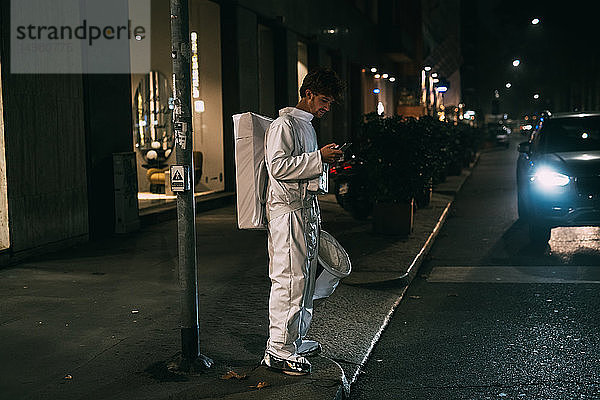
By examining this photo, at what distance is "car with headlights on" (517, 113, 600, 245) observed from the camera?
447 inches

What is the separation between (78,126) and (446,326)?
21.1ft

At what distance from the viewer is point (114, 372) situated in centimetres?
577

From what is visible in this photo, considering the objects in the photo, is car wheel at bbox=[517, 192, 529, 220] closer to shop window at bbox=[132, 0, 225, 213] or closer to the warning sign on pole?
shop window at bbox=[132, 0, 225, 213]

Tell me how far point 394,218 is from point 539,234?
2.07 metres

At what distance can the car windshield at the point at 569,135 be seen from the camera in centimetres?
1277

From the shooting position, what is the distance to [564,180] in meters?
11.5

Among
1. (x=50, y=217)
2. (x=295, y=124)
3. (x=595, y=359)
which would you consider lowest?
(x=595, y=359)

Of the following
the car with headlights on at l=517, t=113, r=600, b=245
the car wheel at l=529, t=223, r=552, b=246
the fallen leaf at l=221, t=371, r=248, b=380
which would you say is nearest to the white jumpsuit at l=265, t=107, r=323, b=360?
the fallen leaf at l=221, t=371, r=248, b=380

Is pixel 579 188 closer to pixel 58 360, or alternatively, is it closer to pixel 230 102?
pixel 58 360

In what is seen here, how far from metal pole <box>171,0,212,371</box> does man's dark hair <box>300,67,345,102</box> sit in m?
0.79

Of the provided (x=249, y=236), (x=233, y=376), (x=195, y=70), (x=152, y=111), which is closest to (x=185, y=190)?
(x=233, y=376)

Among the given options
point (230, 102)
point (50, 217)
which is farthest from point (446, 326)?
point (230, 102)

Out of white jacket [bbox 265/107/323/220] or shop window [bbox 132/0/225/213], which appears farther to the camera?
shop window [bbox 132/0/225/213]

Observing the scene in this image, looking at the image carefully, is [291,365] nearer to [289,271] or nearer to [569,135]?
[289,271]
